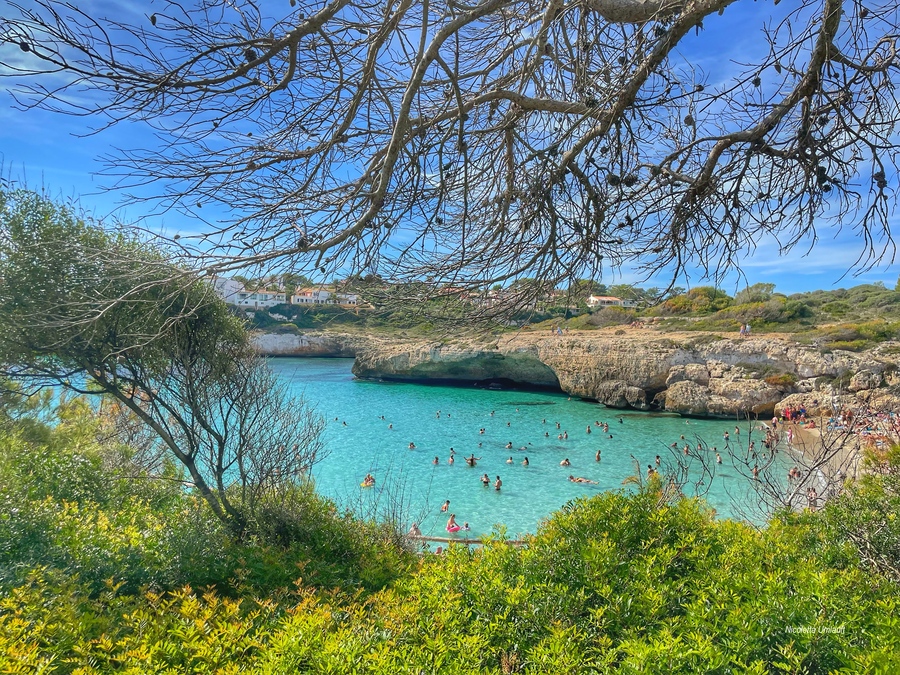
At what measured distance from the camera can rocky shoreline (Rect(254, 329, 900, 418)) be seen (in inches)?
955

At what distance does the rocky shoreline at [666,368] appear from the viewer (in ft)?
79.6

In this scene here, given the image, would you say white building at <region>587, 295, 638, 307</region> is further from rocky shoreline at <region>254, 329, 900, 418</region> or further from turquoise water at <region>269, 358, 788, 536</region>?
rocky shoreline at <region>254, 329, 900, 418</region>

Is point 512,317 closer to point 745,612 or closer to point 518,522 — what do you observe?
point 745,612

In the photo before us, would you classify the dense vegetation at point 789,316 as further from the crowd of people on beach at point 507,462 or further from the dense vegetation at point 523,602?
the dense vegetation at point 523,602

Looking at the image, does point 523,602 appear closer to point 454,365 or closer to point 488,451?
point 488,451

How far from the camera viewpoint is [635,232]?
342cm

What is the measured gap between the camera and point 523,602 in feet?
8.52

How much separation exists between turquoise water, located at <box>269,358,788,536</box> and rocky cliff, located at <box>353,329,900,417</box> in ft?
5.27

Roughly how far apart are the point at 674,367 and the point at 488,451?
47.2 ft

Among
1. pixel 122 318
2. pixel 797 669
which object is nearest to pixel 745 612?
pixel 797 669

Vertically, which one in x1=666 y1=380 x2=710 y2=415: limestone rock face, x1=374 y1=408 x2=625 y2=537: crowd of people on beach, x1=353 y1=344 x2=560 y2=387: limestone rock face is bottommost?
x1=374 y1=408 x2=625 y2=537: crowd of people on beach

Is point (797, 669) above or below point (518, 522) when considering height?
above

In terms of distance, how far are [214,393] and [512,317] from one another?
19.7 feet

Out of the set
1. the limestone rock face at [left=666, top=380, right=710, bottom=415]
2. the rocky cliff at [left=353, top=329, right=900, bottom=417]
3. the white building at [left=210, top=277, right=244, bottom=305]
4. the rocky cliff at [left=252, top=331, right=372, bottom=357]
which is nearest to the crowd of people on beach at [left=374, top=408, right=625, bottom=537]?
the limestone rock face at [left=666, top=380, right=710, bottom=415]
